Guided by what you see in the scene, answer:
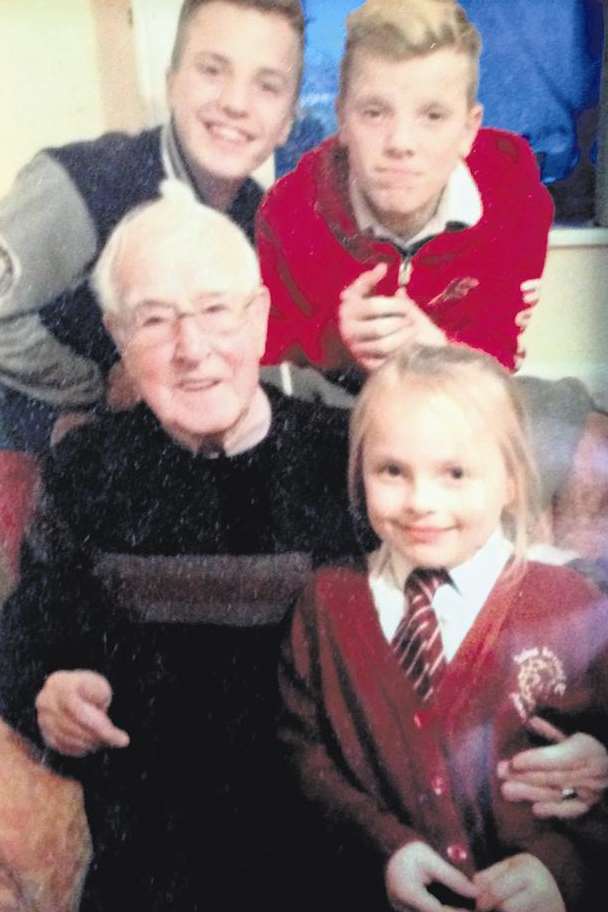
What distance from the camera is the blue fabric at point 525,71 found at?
0.90m

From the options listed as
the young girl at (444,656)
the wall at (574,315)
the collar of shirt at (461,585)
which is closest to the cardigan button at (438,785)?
the young girl at (444,656)

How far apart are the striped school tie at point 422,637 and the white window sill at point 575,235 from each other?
1.05 ft

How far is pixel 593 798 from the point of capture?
38.4 inches

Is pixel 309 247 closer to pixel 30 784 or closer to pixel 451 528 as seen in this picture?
pixel 451 528

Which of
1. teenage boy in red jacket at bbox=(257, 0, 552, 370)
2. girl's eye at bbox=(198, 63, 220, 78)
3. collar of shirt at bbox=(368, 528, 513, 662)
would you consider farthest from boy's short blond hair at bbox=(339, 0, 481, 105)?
collar of shirt at bbox=(368, 528, 513, 662)

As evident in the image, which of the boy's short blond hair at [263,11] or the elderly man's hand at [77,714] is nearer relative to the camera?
the boy's short blond hair at [263,11]

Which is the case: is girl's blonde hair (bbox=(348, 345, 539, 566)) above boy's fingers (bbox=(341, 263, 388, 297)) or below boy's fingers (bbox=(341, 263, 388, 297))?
below

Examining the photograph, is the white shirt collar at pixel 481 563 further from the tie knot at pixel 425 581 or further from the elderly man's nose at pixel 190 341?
the elderly man's nose at pixel 190 341

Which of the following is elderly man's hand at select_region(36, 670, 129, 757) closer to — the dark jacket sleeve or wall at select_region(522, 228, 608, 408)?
the dark jacket sleeve

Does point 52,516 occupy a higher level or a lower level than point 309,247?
lower

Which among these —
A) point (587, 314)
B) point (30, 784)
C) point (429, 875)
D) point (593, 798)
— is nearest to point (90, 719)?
point (30, 784)

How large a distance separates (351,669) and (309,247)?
15.5 inches

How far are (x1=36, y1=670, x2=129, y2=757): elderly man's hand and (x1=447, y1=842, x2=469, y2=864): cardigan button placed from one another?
326 millimetres

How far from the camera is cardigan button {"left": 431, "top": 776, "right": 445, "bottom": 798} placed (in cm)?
95
